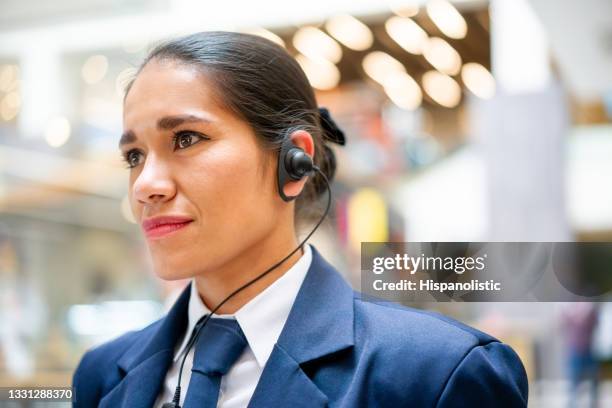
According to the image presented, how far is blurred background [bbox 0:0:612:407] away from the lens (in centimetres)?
161

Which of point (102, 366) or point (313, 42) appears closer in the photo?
point (102, 366)

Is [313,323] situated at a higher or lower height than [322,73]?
lower

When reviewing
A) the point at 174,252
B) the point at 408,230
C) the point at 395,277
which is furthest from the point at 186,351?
the point at 408,230

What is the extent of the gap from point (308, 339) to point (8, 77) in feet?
4.41

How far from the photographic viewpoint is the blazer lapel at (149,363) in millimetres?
1285

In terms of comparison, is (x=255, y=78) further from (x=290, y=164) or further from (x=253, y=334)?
(x=253, y=334)

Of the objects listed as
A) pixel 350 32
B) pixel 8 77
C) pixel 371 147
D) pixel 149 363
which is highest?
pixel 350 32

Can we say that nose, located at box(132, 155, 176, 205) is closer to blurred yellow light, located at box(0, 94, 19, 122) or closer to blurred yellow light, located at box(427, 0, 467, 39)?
blurred yellow light, located at box(427, 0, 467, 39)

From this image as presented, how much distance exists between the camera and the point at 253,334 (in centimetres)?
123

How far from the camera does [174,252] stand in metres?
1.20

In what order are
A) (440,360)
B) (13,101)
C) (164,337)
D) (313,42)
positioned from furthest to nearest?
(13,101)
(313,42)
(164,337)
(440,360)

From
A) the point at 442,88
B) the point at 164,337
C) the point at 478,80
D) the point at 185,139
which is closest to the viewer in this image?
the point at 185,139

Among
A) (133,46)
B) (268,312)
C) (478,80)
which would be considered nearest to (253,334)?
(268,312)

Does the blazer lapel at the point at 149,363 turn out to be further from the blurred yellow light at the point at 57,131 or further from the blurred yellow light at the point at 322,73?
the blurred yellow light at the point at 57,131
